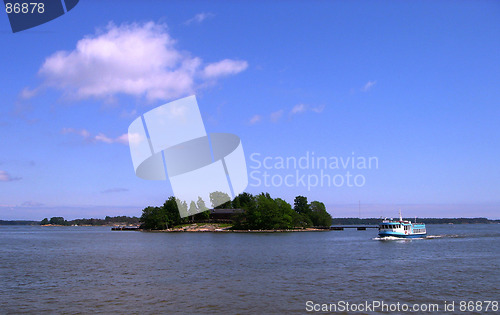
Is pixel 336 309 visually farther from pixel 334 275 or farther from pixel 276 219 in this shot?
pixel 276 219

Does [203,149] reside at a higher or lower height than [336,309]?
higher

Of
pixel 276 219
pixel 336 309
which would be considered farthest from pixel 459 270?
pixel 276 219

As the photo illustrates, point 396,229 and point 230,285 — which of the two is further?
point 396,229

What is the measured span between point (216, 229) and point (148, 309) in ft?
516

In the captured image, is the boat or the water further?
the boat

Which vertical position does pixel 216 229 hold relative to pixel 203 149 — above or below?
below

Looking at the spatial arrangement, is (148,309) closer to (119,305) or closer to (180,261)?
(119,305)

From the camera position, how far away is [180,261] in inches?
2061

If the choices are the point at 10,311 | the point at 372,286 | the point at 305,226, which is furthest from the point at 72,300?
the point at 305,226

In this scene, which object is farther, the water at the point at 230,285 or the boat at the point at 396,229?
the boat at the point at 396,229

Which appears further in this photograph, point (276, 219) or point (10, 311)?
point (276, 219)

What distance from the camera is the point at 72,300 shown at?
2766 cm

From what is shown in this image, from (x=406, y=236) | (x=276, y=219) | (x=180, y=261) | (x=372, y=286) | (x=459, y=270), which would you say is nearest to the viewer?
(x=372, y=286)

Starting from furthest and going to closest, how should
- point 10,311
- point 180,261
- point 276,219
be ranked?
point 276,219 → point 180,261 → point 10,311
